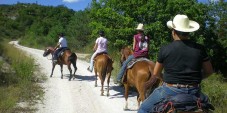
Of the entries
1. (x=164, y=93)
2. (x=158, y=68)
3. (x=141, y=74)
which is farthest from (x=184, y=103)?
(x=141, y=74)

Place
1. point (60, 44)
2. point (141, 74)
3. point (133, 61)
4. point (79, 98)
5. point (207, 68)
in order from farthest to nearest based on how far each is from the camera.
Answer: point (60, 44) → point (79, 98) → point (133, 61) → point (141, 74) → point (207, 68)

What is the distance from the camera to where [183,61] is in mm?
4746

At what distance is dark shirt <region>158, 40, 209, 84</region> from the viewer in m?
4.73

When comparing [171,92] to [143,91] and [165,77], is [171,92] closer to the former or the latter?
[165,77]

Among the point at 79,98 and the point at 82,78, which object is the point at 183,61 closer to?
the point at 79,98

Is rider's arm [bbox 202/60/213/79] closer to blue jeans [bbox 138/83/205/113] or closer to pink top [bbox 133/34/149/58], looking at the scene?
blue jeans [bbox 138/83/205/113]

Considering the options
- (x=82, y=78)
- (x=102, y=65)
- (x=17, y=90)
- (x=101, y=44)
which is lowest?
(x=82, y=78)

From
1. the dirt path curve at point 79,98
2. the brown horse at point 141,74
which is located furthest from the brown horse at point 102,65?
the brown horse at point 141,74

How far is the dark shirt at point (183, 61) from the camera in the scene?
4734 millimetres

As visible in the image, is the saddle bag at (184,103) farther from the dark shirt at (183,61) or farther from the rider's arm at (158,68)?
the rider's arm at (158,68)

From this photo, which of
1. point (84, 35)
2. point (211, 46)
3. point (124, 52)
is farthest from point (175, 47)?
point (84, 35)

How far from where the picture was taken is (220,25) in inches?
1414

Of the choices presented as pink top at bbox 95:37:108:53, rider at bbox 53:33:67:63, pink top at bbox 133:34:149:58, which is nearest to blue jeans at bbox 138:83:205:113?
pink top at bbox 133:34:149:58

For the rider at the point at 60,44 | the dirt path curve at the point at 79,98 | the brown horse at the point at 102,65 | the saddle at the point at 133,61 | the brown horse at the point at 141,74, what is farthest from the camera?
the rider at the point at 60,44
